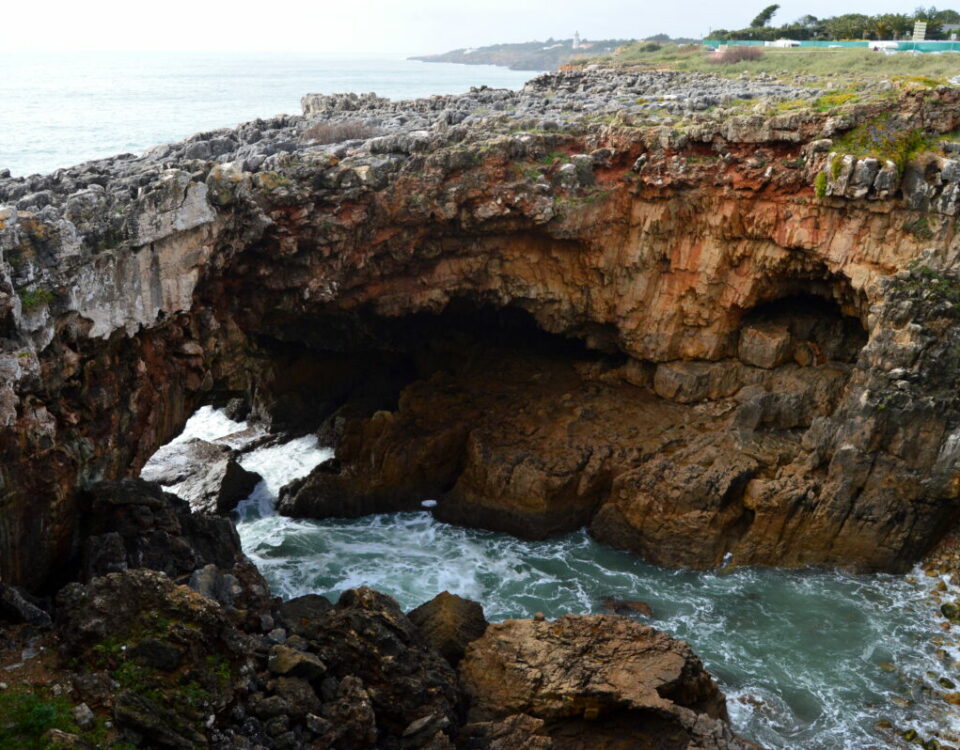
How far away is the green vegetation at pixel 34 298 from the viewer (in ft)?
49.5

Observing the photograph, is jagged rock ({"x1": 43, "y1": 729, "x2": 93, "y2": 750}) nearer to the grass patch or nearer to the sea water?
the sea water

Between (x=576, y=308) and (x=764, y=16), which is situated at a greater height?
(x=764, y=16)

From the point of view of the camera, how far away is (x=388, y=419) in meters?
26.3

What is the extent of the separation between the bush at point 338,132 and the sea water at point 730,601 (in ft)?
35.7

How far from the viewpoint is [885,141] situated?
818 inches

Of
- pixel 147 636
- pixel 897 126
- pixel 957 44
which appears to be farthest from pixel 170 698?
pixel 957 44

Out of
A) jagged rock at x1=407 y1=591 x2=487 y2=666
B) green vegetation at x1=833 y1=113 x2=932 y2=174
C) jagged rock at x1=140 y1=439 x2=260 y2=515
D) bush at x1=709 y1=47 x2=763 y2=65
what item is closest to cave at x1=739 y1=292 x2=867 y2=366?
green vegetation at x1=833 y1=113 x2=932 y2=174

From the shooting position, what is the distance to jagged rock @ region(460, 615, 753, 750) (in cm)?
1552

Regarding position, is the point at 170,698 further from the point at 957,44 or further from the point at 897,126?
the point at 957,44

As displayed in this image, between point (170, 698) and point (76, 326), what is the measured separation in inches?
304

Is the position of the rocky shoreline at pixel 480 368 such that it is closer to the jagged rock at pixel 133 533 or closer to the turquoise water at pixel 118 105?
the jagged rock at pixel 133 533

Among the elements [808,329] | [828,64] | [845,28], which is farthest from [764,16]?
[808,329]

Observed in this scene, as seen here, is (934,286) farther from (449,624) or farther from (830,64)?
(830,64)

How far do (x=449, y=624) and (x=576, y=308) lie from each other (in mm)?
10692
